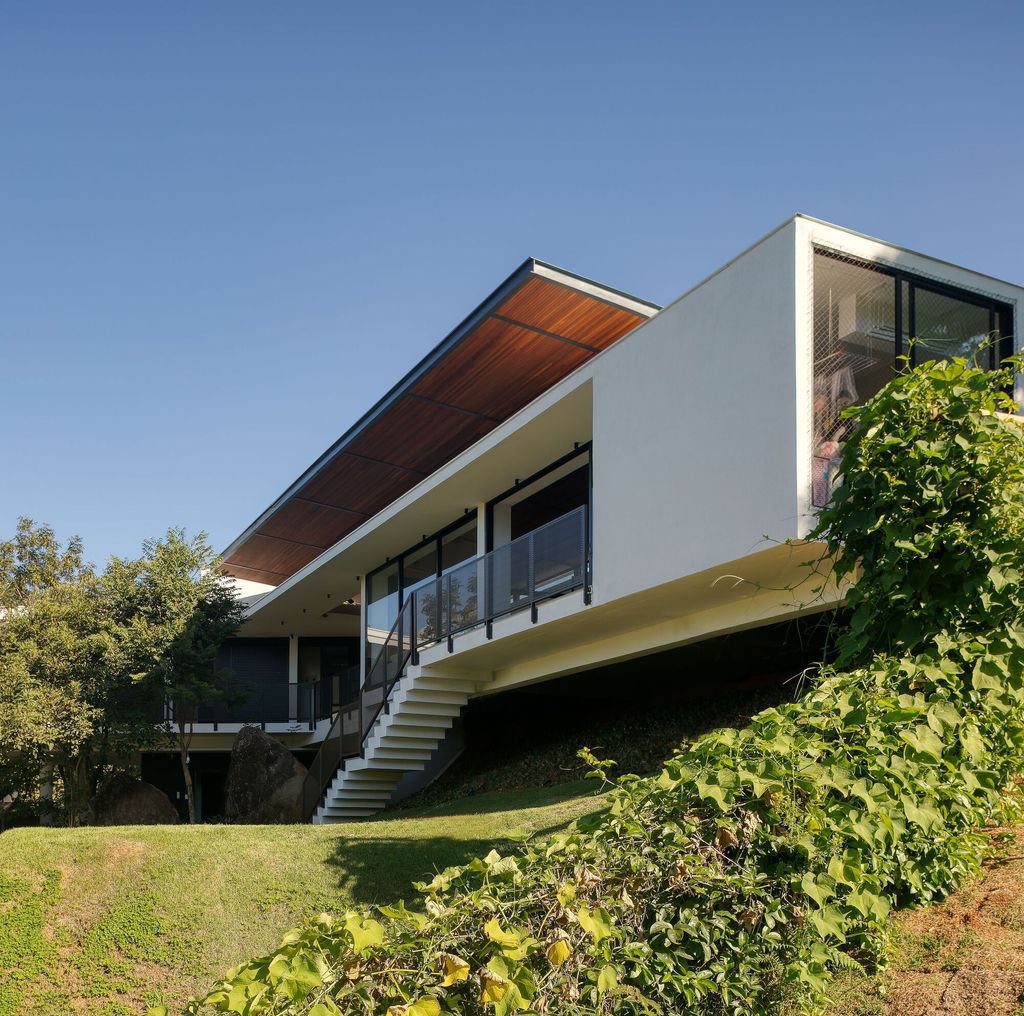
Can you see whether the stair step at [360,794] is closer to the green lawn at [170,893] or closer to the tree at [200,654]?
the tree at [200,654]

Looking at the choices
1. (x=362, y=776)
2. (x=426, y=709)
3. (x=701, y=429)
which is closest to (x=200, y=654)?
(x=362, y=776)

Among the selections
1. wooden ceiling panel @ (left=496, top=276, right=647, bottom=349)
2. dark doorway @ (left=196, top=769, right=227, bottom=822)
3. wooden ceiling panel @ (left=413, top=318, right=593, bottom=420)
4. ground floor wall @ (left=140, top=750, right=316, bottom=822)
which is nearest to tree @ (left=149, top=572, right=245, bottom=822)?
wooden ceiling panel @ (left=413, top=318, right=593, bottom=420)

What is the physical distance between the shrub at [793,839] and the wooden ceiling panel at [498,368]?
9417mm

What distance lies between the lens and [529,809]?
11.5 m

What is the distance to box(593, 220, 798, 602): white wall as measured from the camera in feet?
31.1

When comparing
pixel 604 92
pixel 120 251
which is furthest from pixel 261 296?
pixel 604 92

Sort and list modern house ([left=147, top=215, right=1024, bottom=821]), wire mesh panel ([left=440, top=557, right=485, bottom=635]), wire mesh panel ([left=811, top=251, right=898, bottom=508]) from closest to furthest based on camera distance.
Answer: wire mesh panel ([left=811, top=251, right=898, bottom=508])
modern house ([left=147, top=215, right=1024, bottom=821])
wire mesh panel ([left=440, top=557, right=485, bottom=635])

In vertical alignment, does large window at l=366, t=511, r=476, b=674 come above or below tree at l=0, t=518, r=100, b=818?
above

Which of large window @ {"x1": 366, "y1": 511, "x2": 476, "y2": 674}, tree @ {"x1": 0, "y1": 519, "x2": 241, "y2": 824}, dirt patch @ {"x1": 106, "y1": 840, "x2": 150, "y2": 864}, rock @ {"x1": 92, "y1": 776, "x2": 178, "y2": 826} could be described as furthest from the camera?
rock @ {"x1": 92, "y1": 776, "x2": 178, "y2": 826}

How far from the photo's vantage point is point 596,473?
1234cm

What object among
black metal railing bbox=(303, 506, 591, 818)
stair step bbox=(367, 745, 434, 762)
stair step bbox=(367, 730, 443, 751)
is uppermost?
black metal railing bbox=(303, 506, 591, 818)

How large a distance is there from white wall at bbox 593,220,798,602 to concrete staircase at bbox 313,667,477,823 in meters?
5.81

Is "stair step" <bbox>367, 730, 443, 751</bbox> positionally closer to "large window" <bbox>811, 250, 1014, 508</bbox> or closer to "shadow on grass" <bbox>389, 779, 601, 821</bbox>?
"shadow on grass" <bbox>389, 779, 601, 821</bbox>

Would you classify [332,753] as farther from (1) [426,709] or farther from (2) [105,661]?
(2) [105,661]
